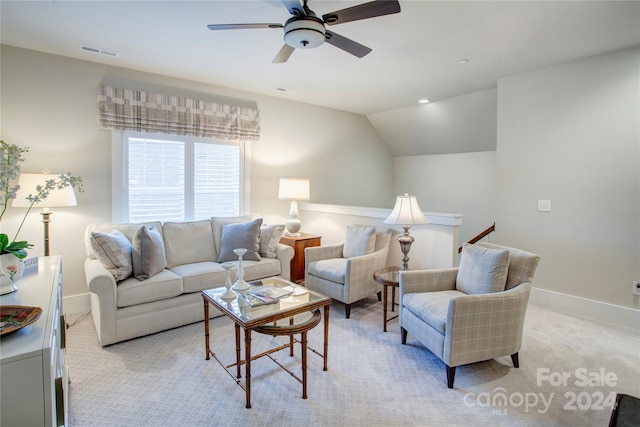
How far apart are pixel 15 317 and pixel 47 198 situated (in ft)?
6.78

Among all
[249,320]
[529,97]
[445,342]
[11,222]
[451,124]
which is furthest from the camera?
[451,124]

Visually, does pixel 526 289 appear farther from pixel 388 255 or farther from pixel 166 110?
pixel 166 110

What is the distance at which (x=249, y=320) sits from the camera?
200 cm

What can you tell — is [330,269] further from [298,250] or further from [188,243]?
[188,243]

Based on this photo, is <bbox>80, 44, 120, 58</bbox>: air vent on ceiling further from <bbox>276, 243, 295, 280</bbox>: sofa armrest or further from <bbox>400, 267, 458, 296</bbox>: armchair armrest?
<bbox>400, 267, 458, 296</bbox>: armchair armrest

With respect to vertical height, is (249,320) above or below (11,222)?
below

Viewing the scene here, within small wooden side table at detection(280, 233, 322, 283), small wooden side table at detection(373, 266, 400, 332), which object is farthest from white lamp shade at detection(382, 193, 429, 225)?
small wooden side table at detection(280, 233, 322, 283)

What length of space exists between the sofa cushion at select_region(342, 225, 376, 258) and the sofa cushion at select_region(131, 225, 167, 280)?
1952 mm

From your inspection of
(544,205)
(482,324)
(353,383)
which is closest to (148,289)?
(353,383)

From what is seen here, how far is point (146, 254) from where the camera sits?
9.97 ft

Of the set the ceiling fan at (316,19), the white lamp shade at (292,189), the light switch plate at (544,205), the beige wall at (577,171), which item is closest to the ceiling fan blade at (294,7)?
the ceiling fan at (316,19)

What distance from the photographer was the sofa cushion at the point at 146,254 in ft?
9.89

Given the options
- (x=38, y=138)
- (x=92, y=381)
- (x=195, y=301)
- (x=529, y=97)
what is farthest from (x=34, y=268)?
(x=529, y=97)

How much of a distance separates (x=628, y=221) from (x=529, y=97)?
1.60 meters
